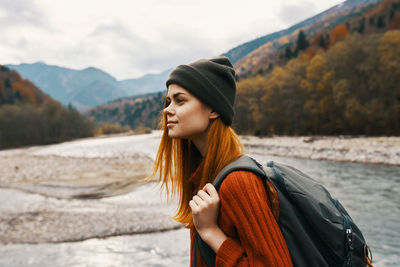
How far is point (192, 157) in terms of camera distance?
1506mm

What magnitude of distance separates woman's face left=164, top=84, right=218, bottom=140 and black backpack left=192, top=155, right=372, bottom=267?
283 millimetres

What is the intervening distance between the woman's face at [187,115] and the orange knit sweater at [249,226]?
0.34 metres

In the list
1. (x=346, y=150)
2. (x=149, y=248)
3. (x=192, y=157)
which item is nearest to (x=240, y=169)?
(x=192, y=157)

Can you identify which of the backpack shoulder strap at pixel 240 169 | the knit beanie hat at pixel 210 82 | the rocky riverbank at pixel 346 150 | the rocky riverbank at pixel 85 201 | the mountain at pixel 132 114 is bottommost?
the mountain at pixel 132 114

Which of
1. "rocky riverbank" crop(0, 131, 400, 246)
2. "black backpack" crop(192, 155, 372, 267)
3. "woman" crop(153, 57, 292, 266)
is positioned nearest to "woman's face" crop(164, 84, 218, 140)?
"woman" crop(153, 57, 292, 266)

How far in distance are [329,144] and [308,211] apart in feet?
89.6

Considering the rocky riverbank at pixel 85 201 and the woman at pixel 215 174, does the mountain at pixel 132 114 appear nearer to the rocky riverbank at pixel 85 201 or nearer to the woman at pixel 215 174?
the rocky riverbank at pixel 85 201

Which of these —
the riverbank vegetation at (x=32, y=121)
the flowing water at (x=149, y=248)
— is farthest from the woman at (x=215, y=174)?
the riverbank vegetation at (x=32, y=121)

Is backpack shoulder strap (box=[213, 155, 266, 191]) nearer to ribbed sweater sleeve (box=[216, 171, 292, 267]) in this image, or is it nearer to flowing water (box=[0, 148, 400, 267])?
ribbed sweater sleeve (box=[216, 171, 292, 267])

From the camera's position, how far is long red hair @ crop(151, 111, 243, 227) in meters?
1.19

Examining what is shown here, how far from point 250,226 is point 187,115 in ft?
1.77

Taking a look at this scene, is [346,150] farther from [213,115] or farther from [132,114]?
[132,114]

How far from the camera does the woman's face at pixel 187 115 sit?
1.21 m

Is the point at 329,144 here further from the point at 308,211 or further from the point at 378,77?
the point at 308,211
